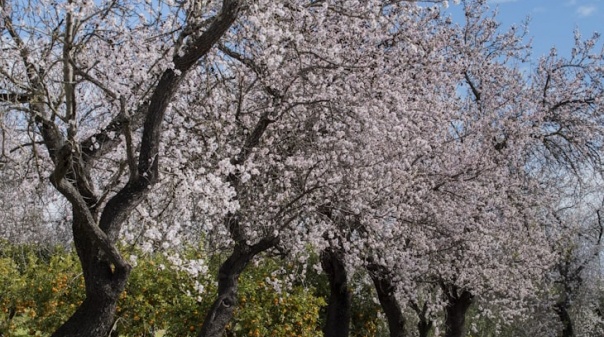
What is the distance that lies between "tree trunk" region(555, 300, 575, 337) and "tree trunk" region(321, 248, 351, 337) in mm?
12113

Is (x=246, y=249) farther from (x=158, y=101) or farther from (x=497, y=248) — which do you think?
(x=497, y=248)

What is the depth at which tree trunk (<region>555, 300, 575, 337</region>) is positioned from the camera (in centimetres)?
2298

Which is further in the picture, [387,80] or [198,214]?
[387,80]

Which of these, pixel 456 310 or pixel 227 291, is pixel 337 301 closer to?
pixel 456 310

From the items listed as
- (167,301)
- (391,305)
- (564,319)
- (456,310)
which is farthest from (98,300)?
(564,319)

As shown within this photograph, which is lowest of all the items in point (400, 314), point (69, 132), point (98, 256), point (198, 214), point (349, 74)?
point (98, 256)

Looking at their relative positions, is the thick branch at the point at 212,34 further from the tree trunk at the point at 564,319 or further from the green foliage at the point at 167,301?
the tree trunk at the point at 564,319

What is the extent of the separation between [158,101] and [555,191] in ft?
42.9

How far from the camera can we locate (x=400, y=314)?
13336mm

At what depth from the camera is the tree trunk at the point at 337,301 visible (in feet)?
44.1

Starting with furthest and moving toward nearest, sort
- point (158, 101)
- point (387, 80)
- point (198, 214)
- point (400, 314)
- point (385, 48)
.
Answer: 1. point (400, 314)
2. point (385, 48)
3. point (387, 80)
4. point (198, 214)
5. point (158, 101)

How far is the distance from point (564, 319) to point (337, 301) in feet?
41.2

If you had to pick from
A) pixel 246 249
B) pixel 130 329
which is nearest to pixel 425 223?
pixel 246 249

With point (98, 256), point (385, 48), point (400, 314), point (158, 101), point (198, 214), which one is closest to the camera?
point (158, 101)
